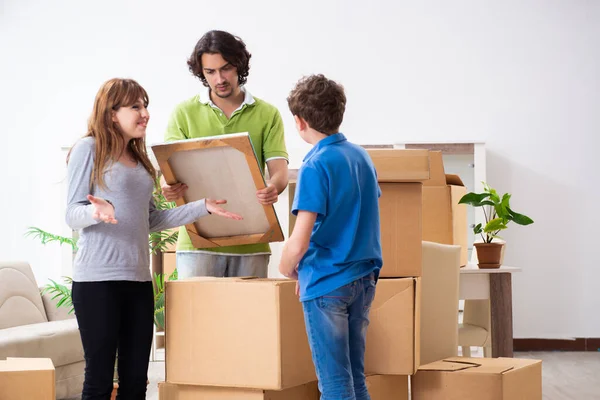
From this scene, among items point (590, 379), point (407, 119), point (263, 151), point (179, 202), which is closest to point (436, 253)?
point (263, 151)

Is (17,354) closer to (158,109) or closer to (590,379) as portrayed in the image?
(158,109)

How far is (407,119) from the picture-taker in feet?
17.7

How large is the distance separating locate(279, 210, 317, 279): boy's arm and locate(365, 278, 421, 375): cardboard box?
581mm

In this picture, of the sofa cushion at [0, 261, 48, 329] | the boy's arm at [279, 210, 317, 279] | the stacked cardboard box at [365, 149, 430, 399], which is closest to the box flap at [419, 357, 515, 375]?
the stacked cardboard box at [365, 149, 430, 399]

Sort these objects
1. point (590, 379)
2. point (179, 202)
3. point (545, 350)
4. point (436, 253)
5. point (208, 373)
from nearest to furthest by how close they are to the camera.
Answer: point (208, 373)
point (179, 202)
point (436, 253)
point (590, 379)
point (545, 350)

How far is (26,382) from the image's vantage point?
200cm

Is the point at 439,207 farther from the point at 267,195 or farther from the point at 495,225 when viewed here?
the point at 267,195

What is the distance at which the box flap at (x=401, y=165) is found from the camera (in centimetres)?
238

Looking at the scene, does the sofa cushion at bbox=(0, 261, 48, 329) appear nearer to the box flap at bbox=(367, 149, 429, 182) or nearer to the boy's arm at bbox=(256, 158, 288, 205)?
the boy's arm at bbox=(256, 158, 288, 205)

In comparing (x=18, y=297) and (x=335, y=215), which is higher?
(x=335, y=215)

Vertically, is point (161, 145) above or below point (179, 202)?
above

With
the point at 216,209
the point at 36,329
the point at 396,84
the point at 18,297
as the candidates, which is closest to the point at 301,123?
the point at 216,209

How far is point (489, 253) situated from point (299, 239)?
5.34 feet

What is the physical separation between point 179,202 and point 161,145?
0.20 m
